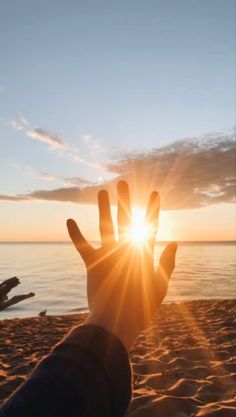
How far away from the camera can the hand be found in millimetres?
1479

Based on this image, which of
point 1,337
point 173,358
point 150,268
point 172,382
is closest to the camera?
point 150,268

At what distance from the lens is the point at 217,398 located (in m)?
5.08

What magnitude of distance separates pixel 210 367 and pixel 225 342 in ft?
6.98

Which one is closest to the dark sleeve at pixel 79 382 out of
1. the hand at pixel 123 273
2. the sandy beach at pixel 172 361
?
the hand at pixel 123 273

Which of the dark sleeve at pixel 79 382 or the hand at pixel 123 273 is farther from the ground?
the hand at pixel 123 273

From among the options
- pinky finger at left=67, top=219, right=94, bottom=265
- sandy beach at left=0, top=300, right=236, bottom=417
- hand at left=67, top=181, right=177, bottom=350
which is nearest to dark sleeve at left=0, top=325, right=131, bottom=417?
hand at left=67, top=181, right=177, bottom=350

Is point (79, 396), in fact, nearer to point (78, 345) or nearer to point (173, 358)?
point (78, 345)

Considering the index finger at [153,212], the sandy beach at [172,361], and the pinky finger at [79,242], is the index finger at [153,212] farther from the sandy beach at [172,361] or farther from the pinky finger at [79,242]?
the sandy beach at [172,361]

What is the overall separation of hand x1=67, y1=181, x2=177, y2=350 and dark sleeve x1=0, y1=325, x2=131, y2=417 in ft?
0.48

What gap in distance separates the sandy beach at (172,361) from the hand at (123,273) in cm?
357

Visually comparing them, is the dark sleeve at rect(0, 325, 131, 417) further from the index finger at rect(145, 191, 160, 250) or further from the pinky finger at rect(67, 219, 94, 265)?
the index finger at rect(145, 191, 160, 250)

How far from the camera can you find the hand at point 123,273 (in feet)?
4.85

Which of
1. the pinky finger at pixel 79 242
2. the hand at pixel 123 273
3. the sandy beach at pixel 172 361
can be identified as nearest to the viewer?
the hand at pixel 123 273

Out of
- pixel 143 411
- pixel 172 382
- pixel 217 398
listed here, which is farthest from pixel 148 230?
pixel 172 382
